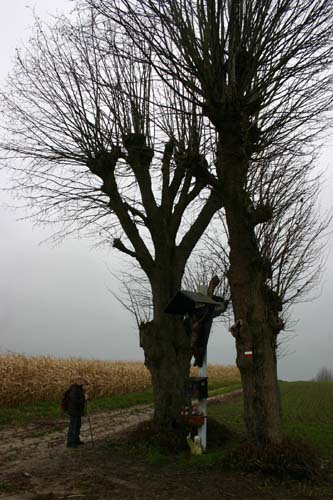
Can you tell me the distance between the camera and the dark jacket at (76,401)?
38.1 ft

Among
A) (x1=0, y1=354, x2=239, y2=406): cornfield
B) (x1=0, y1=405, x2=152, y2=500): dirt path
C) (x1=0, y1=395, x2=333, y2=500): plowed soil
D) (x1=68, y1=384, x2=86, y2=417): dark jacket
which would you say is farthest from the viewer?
(x1=0, y1=354, x2=239, y2=406): cornfield

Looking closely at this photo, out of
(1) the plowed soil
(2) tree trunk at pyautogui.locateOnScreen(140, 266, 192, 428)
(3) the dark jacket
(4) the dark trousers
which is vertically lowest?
(1) the plowed soil

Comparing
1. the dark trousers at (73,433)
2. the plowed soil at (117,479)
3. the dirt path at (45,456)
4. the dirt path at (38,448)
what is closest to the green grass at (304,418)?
the plowed soil at (117,479)

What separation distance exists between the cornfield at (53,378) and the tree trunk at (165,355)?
284 inches

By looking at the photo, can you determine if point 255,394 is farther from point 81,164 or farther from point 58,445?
point 81,164

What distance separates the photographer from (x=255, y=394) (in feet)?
26.7

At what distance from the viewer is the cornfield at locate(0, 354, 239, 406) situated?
1808cm

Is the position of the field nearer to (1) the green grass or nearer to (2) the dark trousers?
(1) the green grass

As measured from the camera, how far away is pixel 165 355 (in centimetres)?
1085

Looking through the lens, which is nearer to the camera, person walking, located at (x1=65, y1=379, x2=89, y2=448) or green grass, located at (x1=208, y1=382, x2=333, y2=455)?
person walking, located at (x1=65, y1=379, x2=89, y2=448)

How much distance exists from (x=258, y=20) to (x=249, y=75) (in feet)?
2.89

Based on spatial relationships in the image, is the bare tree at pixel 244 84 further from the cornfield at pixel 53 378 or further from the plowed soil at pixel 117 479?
the cornfield at pixel 53 378

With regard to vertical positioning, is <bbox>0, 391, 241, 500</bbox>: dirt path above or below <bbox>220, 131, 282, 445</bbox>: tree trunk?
below

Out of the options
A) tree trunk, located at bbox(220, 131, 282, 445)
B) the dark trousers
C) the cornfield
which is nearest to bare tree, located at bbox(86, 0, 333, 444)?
tree trunk, located at bbox(220, 131, 282, 445)
